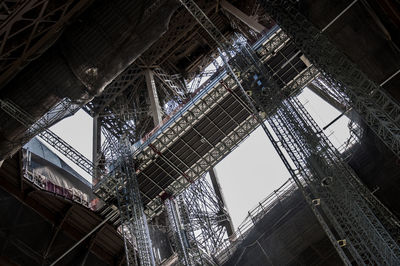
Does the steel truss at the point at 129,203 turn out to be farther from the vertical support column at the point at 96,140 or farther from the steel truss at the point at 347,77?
the steel truss at the point at 347,77

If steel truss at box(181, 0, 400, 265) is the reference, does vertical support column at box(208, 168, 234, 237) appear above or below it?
above

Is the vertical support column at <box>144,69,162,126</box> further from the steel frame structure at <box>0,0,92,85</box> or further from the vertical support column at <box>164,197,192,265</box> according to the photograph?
the steel frame structure at <box>0,0,92,85</box>

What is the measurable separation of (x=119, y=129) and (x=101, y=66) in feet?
41.2

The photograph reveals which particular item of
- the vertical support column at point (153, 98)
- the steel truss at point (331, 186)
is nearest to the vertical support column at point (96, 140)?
the vertical support column at point (153, 98)

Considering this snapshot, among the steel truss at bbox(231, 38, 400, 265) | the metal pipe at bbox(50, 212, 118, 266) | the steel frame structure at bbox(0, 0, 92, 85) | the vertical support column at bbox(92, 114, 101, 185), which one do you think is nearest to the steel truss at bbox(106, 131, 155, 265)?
the metal pipe at bbox(50, 212, 118, 266)

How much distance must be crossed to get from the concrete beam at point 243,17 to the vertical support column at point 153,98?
7.30 meters

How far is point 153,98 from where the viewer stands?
3394cm

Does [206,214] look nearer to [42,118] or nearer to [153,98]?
[153,98]

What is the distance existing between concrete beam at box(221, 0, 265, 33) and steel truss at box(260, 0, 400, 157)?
35.6 ft

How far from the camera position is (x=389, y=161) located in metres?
23.6

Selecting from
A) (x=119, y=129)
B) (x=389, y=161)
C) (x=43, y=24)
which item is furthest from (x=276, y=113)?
(x=119, y=129)

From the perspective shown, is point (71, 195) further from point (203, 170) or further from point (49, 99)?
point (203, 170)

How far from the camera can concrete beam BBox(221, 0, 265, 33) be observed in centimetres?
3161

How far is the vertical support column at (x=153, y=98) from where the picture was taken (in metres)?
32.9
